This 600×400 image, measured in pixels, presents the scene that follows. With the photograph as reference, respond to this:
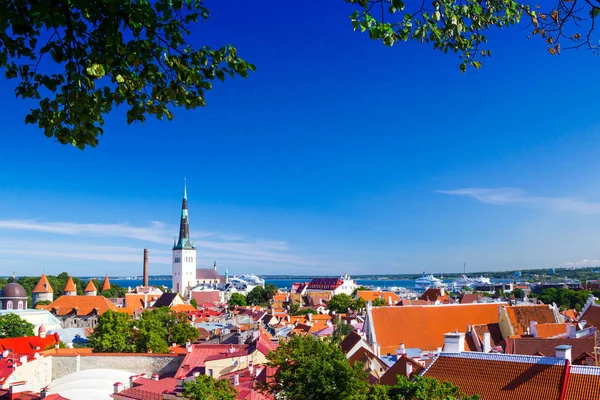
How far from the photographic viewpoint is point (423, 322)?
3288cm

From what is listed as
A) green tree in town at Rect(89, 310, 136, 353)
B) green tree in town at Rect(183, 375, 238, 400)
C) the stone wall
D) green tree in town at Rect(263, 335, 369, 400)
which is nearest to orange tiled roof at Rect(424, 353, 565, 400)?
green tree in town at Rect(263, 335, 369, 400)

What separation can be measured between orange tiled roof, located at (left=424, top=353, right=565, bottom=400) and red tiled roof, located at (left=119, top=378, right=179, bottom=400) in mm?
10631

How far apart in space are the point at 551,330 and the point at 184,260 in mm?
108975

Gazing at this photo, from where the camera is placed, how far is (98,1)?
4824 mm

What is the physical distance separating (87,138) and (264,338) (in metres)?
27.5

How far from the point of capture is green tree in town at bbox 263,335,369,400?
15.6 meters

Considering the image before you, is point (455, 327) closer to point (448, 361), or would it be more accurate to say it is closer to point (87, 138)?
point (448, 361)

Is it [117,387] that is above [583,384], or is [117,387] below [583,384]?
below

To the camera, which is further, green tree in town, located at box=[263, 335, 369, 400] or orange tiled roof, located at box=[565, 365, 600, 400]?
green tree in town, located at box=[263, 335, 369, 400]

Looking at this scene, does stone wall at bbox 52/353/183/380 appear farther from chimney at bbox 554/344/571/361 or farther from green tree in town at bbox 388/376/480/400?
chimney at bbox 554/344/571/361

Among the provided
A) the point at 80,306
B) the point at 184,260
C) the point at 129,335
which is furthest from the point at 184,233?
the point at 129,335

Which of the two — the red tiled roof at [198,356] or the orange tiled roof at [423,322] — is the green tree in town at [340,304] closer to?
the orange tiled roof at [423,322]

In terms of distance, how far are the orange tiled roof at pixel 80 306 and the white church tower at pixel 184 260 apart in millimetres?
54027

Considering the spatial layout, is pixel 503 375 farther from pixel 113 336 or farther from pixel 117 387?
pixel 113 336
